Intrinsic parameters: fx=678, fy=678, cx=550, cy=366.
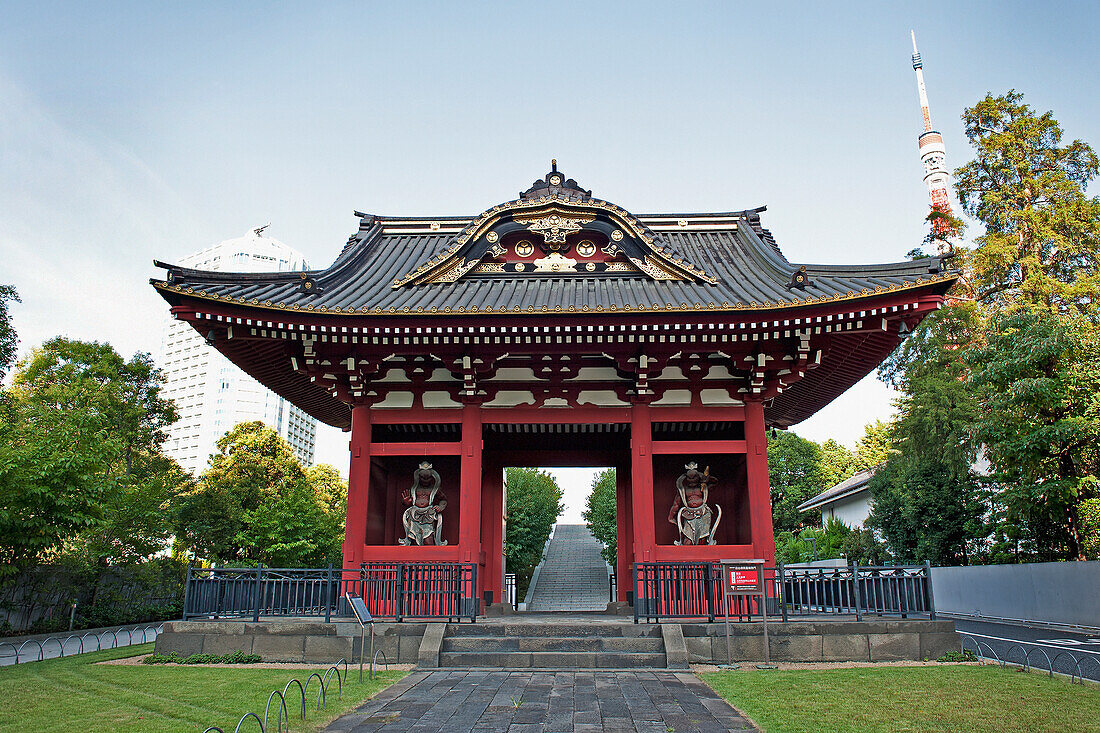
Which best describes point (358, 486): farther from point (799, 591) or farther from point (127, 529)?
point (127, 529)

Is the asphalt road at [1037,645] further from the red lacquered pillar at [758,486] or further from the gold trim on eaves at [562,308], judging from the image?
the gold trim on eaves at [562,308]

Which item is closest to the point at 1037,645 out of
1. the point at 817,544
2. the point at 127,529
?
the point at 127,529

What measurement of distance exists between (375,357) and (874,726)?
9.34m

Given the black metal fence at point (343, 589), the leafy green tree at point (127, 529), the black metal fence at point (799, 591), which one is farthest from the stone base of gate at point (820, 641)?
the leafy green tree at point (127, 529)

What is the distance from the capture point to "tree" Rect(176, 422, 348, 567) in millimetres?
25875

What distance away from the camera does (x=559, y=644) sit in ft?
32.1

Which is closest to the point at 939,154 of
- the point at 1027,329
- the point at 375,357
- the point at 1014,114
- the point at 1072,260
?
the point at 1014,114

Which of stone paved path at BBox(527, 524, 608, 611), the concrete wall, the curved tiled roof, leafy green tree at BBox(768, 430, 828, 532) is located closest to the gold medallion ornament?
the curved tiled roof

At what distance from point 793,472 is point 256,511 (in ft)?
137

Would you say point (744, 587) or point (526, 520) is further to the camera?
point (526, 520)

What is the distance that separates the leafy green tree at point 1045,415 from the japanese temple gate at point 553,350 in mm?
6009

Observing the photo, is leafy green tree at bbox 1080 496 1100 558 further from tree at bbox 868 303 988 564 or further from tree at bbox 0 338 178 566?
tree at bbox 0 338 178 566

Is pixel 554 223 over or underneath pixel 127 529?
over

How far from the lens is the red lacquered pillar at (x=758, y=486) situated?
11.9m
